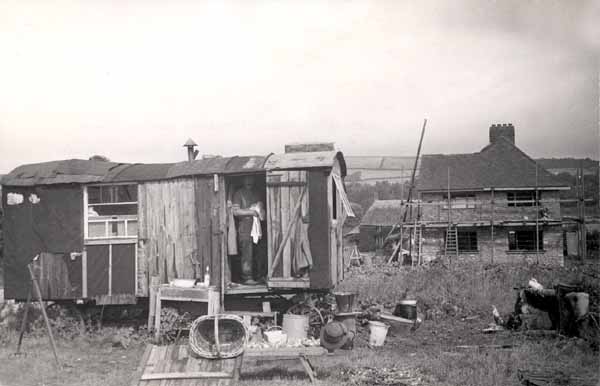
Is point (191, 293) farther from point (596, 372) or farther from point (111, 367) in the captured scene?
point (596, 372)

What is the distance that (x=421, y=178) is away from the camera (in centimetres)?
3484

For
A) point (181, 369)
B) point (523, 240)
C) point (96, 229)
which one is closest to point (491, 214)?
point (523, 240)

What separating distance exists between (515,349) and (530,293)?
93.5 inches

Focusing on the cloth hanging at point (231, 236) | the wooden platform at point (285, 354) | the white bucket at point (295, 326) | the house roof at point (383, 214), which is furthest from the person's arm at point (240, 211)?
the house roof at point (383, 214)

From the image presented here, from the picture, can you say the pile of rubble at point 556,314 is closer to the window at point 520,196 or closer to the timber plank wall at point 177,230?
the timber plank wall at point 177,230

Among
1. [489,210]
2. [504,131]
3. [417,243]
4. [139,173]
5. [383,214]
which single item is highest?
[504,131]

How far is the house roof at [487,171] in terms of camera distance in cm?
3375

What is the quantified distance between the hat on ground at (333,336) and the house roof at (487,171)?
23792 mm

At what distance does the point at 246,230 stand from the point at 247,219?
0.25 meters

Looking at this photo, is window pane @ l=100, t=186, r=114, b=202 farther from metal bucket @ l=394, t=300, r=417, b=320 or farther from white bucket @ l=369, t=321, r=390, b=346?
metal bucket @ l=394, t=300, r=417, b=320

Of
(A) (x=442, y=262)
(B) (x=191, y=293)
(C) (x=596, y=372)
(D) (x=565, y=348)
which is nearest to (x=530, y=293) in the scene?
(D) (x=565, y=348)

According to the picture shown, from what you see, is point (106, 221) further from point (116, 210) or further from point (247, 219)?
point (247, 219)

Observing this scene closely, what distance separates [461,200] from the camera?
33.9 m

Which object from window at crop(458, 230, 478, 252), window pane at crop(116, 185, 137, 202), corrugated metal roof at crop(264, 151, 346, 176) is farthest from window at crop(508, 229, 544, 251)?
window pane at crop(116, 185, 137, 202)
